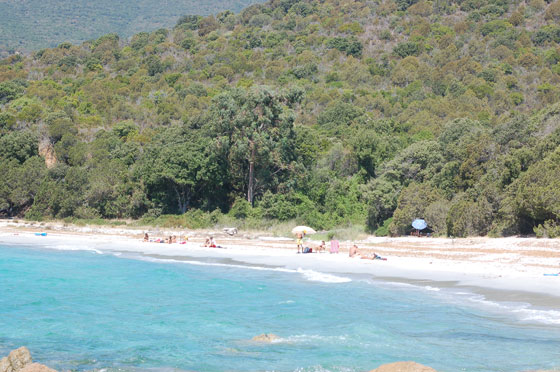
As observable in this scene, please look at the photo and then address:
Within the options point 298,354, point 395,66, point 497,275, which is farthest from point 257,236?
point 395,66

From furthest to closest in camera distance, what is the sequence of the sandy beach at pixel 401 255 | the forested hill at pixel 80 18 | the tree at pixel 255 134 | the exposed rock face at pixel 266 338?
the forested hill at pixel 80 18 < the tree at pixel 255 134 < the sandy beach at pixel 401 255 < the exposed rock face at pixel 266 338

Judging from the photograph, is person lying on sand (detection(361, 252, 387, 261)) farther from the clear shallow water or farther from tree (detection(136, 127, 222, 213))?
tree (detection(136, 127, 222, 213))

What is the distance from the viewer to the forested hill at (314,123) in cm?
3041

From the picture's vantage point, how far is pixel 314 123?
201 ft

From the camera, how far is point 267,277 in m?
19.3

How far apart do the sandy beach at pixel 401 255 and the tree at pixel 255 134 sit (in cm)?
551

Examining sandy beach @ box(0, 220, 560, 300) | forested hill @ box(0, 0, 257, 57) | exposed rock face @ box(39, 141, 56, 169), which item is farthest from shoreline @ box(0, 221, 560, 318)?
forested hill @ box(0, 0, 257, 57)

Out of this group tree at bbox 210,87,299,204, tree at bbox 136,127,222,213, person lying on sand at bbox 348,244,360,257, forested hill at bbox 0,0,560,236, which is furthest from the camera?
tree at bbox 136,127,222,213

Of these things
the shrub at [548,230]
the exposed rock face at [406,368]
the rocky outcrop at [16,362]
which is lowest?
the rocky outcrop at [16,362]

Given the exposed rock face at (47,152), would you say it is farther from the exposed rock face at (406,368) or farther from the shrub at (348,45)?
the shrub at (348,45)

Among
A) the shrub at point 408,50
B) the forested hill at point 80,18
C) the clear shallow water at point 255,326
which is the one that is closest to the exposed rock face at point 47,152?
the clear shallow water at point 255,326

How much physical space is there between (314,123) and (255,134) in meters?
26.1

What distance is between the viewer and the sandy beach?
16484 millimetres

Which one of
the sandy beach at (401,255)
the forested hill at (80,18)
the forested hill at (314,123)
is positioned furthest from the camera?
the forested hill at (80,18)
